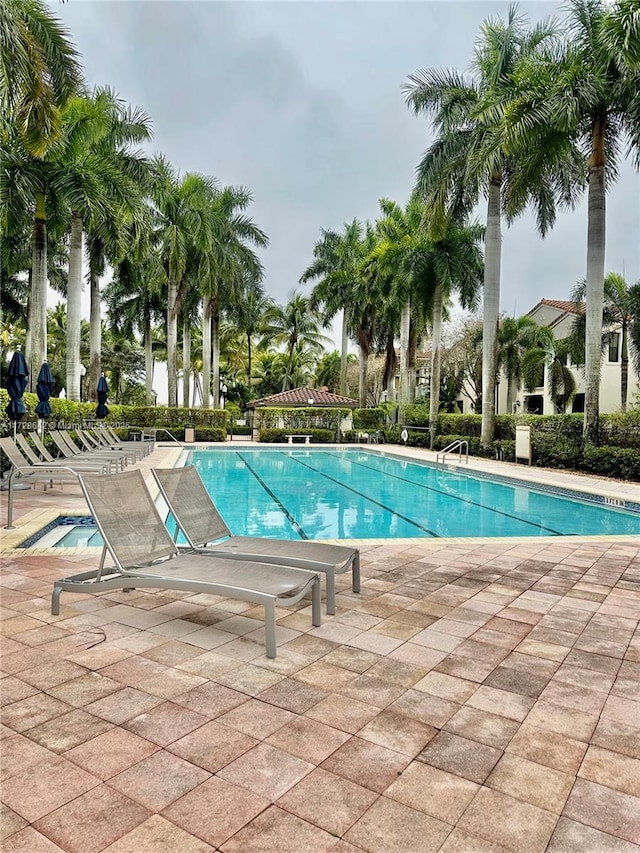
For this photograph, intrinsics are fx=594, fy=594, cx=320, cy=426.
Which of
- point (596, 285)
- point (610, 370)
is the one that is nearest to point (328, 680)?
point (596, 285)

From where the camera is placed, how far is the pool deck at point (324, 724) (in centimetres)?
207

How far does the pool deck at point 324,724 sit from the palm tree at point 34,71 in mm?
9372

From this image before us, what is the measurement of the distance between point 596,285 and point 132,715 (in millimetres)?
16023

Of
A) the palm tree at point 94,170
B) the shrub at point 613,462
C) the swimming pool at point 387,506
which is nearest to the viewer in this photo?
the swimming pool at point 387,506

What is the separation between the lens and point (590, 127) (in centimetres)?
1602

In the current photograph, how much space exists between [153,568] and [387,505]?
8304mm

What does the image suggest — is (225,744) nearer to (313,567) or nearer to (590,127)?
(313,567)

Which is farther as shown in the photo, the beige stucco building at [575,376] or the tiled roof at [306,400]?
the tiled roof at [306,400]

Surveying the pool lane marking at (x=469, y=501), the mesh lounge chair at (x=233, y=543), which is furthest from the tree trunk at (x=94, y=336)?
the mesh lounge chair at (x=233, y=543)

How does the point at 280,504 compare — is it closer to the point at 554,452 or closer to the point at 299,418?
the point at 554,452

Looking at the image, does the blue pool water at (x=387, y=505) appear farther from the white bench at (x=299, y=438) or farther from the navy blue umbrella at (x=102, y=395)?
the white bench at (x=299, y=438)

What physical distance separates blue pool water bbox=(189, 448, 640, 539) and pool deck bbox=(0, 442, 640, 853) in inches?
185

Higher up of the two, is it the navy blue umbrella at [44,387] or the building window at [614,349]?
the building window at [614,349]

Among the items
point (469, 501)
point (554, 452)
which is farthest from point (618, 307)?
point (469, 501)
